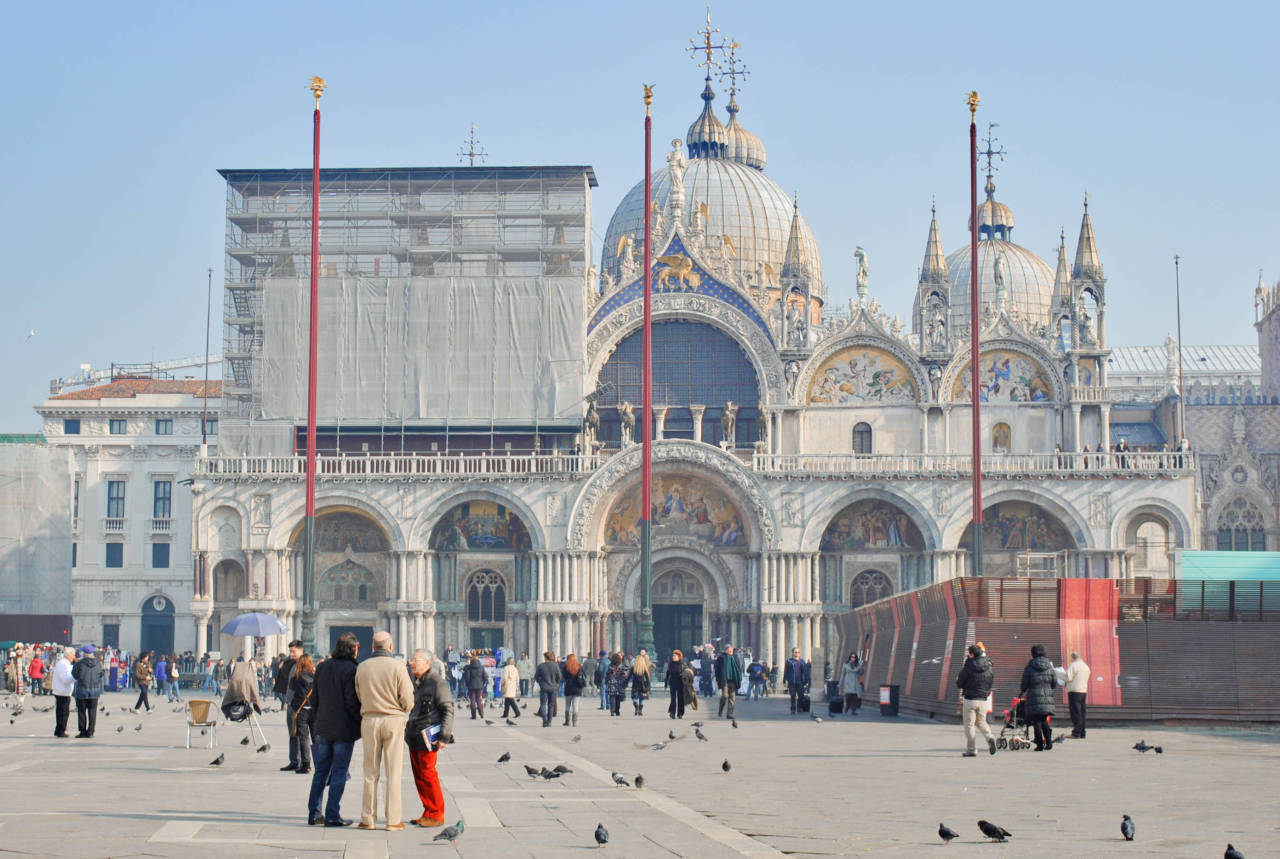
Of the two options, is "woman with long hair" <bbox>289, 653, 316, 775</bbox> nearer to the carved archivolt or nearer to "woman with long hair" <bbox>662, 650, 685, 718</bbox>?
"woman with long hair" <bbox>662, 650, 685, 718</bbox>

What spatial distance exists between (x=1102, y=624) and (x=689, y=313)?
29045 mm

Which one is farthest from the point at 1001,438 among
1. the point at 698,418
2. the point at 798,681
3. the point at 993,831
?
the point at 993,831

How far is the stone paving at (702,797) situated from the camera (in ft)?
45.3

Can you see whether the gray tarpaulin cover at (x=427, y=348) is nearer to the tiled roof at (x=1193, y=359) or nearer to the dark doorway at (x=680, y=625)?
the dark doorway at (x=680, y=625)

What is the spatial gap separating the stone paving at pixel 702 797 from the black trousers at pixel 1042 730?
1.00 ft

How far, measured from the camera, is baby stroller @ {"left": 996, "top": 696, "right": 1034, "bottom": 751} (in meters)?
24.3

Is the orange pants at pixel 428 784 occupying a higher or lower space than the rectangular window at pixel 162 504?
lower

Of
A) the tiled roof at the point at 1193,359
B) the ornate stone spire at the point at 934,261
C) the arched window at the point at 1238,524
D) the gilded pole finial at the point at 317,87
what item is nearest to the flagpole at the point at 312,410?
the gilded pole finial at the point at 317,87

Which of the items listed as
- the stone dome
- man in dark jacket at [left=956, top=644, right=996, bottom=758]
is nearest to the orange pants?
man in dark jacket at [left=956, top=644, right=996, bottom=758]

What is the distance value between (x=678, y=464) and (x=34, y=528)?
2743 cm

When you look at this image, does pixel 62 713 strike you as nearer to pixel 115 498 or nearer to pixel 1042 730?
pixel 1042 730

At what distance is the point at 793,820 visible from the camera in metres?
15.7

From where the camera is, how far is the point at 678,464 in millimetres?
54781

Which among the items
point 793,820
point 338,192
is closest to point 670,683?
point 793,820
